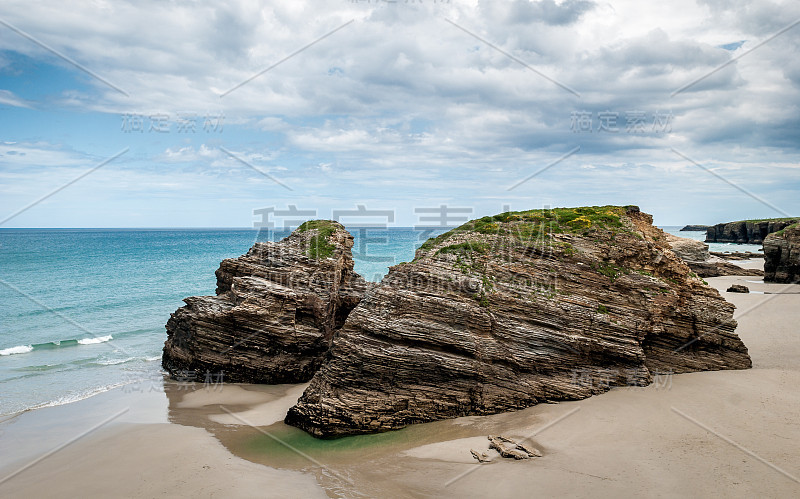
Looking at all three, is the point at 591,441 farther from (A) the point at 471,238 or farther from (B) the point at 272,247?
(B) the point at 272,247

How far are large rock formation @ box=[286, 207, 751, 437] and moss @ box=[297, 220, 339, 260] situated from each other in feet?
20.8

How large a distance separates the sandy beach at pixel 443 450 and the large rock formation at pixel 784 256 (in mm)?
31105

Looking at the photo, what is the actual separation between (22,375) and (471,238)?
2316 centimetres

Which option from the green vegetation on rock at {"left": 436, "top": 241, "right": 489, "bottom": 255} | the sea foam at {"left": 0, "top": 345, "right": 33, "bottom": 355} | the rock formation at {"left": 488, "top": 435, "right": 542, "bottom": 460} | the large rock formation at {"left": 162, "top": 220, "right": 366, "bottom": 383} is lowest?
the sea foam at {"left": 0, "top": 345, "right": 33, "bottom": 355}

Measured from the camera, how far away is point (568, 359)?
1670 cm

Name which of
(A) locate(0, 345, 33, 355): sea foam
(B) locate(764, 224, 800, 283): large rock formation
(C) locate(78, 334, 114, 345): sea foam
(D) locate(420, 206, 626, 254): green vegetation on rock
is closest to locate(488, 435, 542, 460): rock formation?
(D) locate(420, 206, 626, 254): green vegetation on rock

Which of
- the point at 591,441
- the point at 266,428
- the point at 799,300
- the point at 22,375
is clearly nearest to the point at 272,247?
the point at 266,428

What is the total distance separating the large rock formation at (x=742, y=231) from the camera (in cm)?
11409

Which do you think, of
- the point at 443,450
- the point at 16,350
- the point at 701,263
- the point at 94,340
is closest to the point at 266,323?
the point at 443,450

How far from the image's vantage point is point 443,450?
14.2 meters

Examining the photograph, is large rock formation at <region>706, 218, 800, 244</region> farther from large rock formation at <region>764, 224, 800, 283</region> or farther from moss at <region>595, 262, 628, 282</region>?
moss at <region>595, 262, 628, 282</region>

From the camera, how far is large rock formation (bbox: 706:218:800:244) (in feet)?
374

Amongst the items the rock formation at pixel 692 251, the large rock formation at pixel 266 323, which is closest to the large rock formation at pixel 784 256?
the rock formation at pixel 692 251

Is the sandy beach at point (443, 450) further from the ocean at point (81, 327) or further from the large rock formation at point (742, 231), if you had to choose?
the large rock formation at point (742, 231)
